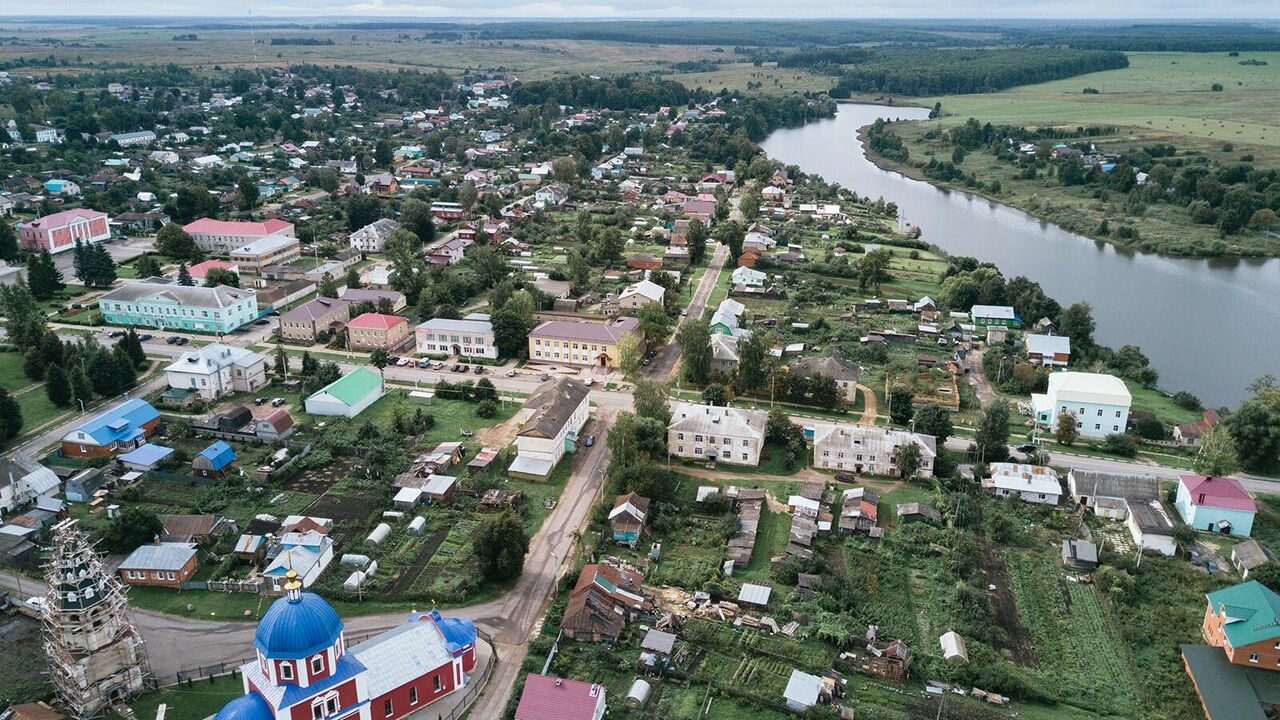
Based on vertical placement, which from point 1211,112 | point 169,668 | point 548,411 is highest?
point 1211,112

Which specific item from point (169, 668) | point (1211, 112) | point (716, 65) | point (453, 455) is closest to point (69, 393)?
point (453, 455)

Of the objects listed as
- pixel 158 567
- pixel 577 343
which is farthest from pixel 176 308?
pixel 158 567

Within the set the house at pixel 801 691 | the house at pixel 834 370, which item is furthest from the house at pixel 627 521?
the house at pixel 834 370

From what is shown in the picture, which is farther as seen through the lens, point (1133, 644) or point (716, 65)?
point (716, 65)

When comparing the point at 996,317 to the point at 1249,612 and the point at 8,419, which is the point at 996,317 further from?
the point at 8,419

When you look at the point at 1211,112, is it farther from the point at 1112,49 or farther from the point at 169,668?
the point at 169,668
